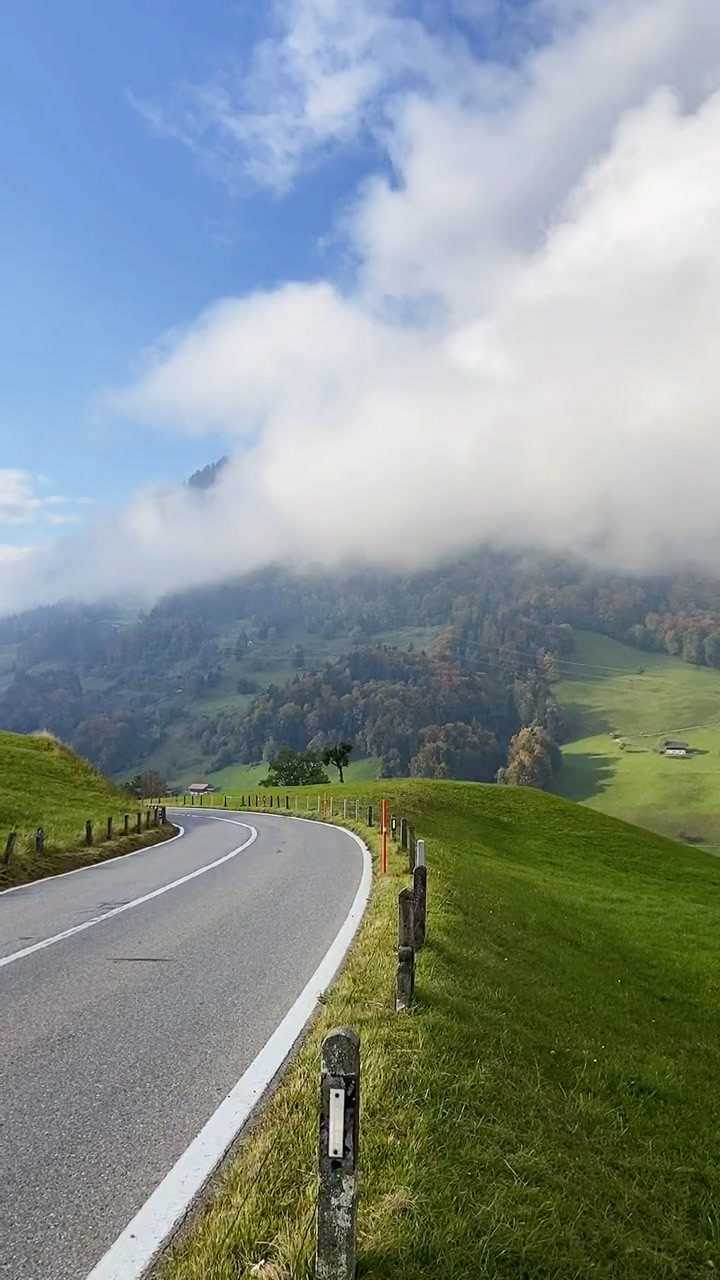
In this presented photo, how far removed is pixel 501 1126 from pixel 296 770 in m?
142

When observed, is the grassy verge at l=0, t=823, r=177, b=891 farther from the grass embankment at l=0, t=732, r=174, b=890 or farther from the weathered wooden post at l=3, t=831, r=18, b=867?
the weathered wooden post at l=3, t=831, r=18, b=867

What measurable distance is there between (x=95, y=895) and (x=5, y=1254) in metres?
14.1

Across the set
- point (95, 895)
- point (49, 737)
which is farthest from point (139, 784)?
point (95, 895)

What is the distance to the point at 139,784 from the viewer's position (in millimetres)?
132375

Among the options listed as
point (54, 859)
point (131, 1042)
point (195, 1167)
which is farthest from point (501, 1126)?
point (54, 859)

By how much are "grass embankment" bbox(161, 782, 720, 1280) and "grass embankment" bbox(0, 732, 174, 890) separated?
1250 cm

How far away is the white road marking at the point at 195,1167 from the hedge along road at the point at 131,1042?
15 mm

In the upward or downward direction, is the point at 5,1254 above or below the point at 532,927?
above

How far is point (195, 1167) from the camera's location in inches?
210

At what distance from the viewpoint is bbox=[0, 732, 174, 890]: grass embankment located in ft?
75.6

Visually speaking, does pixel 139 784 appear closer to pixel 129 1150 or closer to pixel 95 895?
pixel 95 895

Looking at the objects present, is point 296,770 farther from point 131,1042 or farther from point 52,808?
point 131,1042

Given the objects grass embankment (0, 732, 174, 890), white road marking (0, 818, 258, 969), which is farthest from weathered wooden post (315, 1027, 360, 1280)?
grass embankment (0, 732, 174, 890)

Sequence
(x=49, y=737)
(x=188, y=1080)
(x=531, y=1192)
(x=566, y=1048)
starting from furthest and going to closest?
1. (x=49, y=737)
2. (x=566, y=1048)
3. (x=188, y=1080)
4. (x=531, y=1192)
